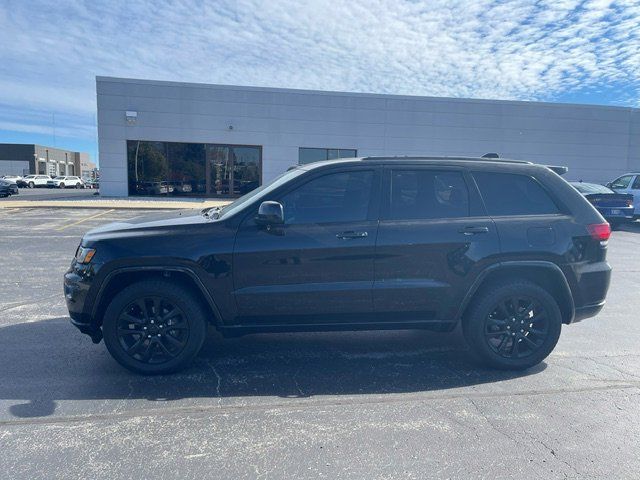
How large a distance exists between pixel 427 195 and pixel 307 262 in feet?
4.20

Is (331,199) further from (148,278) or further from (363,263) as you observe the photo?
(148,278)

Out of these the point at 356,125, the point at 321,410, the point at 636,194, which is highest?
the point at 356,125

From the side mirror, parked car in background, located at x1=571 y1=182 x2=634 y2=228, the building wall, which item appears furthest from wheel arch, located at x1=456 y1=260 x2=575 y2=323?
the building wall

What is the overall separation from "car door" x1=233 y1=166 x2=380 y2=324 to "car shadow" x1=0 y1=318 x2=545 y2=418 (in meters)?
0.51

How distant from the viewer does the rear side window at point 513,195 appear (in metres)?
4.12

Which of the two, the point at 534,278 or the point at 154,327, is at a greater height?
the point at 534,278

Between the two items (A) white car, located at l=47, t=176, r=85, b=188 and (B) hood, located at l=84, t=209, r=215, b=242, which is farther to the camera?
(A) white car, located at l=47, t=176, r=85, b=188

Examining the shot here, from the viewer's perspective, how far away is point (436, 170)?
13.6ft

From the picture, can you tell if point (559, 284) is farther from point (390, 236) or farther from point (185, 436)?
point (185, 436)

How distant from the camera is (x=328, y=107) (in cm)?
2369

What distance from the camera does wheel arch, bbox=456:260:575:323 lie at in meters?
3.98

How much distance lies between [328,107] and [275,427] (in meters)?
22.2

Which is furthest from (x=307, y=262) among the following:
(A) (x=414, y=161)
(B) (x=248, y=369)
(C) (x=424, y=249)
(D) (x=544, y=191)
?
(D) (x=544, y=191)

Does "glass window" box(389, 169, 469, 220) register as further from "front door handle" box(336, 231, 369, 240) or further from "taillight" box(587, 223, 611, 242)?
"taillight" box(587, 223, 611, 242)
